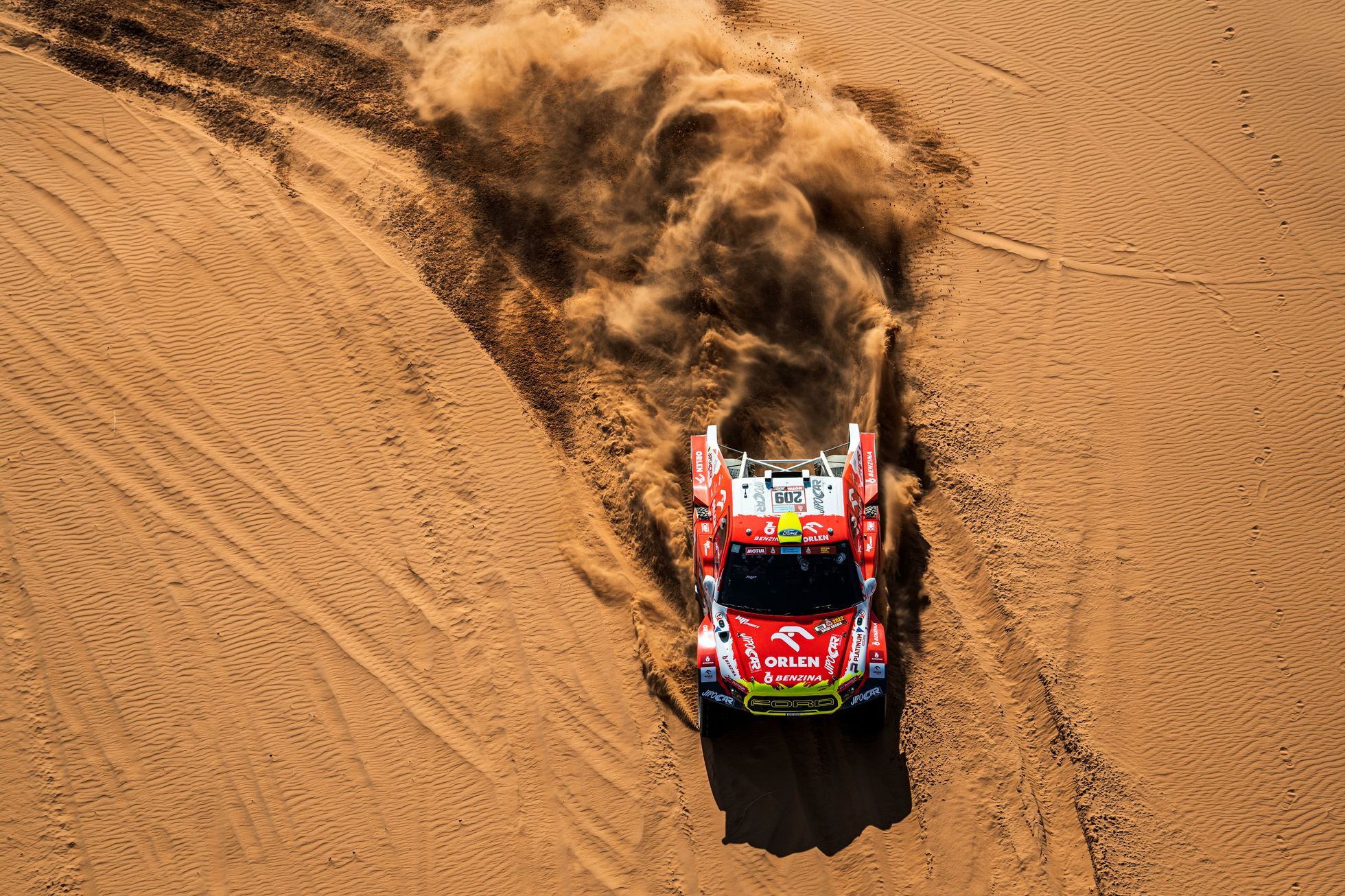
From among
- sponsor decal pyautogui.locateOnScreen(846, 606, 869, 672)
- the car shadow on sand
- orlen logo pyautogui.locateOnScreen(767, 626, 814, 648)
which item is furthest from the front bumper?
the car shadow on sand

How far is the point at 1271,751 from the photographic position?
11.3 m

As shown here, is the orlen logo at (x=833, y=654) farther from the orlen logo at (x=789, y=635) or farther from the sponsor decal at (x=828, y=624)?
the orlen logo at (x=789, y=635)

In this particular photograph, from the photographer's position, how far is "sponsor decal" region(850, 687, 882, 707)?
34.8 ft

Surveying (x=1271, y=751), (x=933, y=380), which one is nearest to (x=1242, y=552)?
(x=1271, y=751)

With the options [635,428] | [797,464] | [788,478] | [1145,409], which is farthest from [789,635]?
[1145,409]

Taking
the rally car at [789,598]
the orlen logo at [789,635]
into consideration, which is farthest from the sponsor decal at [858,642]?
the orlen logo at [789,635]

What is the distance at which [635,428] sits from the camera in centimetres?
1283

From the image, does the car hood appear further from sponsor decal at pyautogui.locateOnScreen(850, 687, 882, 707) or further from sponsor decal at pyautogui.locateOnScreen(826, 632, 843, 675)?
sponsor decal at pyautogui.locateOnScreen(850, 687, 882, 707)

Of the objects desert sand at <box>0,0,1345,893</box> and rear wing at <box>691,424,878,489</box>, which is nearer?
desert sand at <box>0,0,1345,893</box>

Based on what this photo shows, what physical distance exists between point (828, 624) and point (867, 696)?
0.83 metres

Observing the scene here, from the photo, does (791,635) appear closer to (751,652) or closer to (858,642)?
(751,652)

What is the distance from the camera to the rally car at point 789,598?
34.6 ft

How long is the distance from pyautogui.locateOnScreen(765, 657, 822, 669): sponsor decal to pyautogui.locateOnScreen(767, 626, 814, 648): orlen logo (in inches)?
4.6

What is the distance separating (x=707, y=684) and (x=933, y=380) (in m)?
5.21
